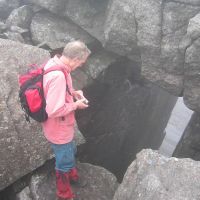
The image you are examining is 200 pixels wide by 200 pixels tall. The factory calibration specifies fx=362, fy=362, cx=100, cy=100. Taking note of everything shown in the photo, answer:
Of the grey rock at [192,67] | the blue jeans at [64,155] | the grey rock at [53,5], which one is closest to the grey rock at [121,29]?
the grey rock at [53,5]

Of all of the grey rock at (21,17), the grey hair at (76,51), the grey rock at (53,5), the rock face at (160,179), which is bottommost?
the rock face at (160,179)

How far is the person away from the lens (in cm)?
553

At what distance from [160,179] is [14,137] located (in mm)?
3068

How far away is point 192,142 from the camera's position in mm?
12562

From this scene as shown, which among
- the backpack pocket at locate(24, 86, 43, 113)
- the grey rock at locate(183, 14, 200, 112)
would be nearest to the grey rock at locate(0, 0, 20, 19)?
the grey rock at locate(183, 14, 200, 112)

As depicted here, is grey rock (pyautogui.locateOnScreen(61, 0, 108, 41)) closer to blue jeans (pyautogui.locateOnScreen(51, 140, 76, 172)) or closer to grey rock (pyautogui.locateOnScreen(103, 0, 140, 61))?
grey rock (pyautogui.locateOnScreen(103, 0, 140, 61))

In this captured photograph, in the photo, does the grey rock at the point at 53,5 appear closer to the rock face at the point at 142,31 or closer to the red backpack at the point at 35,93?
the rock face at the point at 142,31

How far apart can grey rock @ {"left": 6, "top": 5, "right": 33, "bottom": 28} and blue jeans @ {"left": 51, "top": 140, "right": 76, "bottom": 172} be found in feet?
20.6

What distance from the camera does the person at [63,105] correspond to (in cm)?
553

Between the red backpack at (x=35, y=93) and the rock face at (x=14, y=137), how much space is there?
63.1 inches

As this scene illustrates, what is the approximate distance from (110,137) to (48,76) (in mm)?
9350

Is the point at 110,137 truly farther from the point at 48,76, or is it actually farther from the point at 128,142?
the point at 48,76

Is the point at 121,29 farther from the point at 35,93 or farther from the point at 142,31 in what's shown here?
the point at 35,93

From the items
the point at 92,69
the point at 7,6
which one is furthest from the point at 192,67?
the point at 7,6
